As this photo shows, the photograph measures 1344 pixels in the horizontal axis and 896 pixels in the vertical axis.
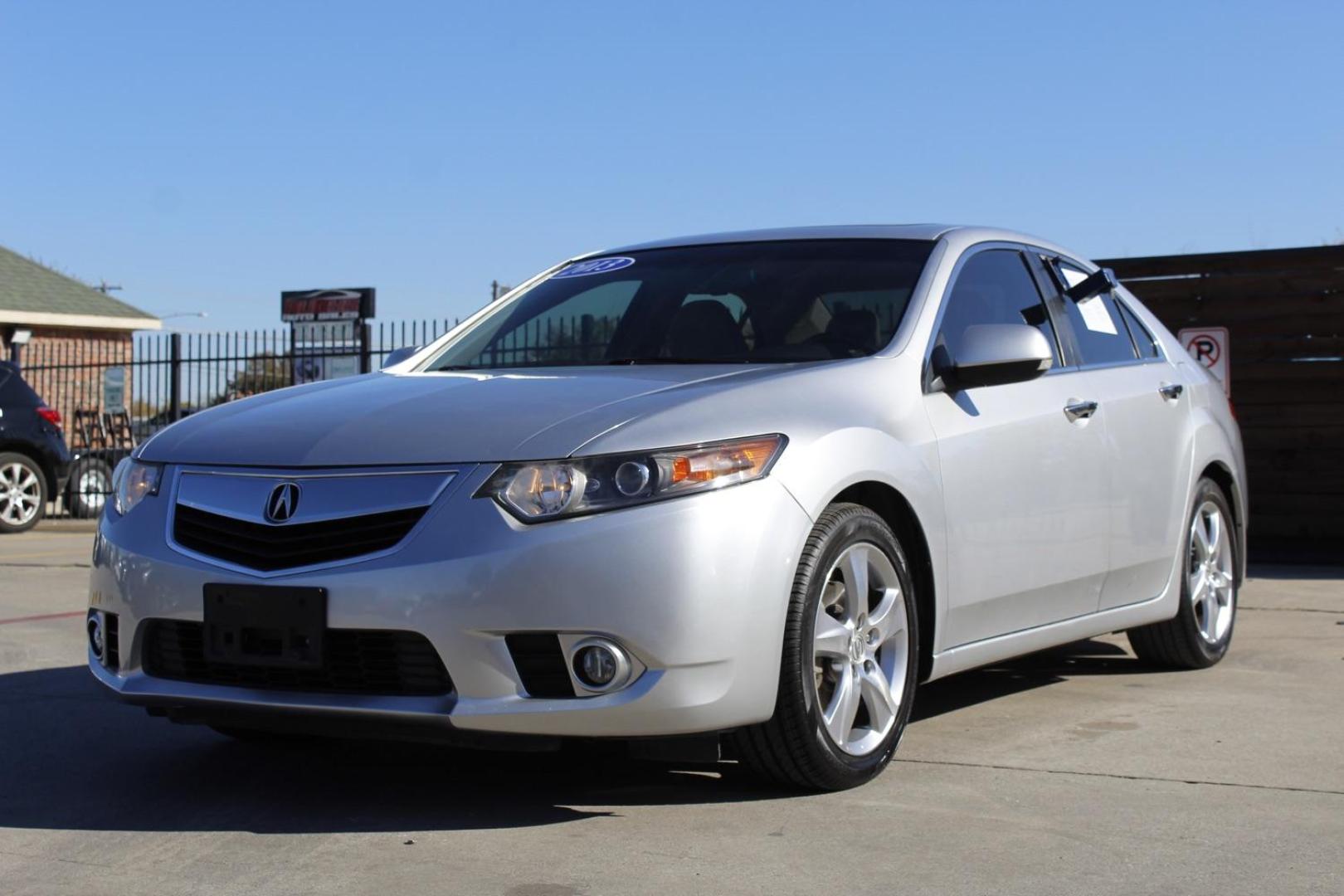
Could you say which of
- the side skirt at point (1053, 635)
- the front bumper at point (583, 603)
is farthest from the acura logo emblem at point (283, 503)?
the side skirt at point (1053, 635)

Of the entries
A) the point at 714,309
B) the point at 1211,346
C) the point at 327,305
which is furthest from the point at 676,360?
the point at 327,305

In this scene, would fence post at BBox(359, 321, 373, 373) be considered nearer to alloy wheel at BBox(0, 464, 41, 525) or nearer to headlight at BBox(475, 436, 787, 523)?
alloy wheel at BBox(0, 464, 41, 525)

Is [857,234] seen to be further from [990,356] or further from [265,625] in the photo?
[265,625]

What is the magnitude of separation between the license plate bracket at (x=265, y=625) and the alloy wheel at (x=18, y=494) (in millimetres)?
12779

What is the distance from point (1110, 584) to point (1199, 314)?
6.78 metres

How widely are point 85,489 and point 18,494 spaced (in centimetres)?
313

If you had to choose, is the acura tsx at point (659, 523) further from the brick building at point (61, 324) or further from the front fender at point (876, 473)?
the brick building at point (61, 324)

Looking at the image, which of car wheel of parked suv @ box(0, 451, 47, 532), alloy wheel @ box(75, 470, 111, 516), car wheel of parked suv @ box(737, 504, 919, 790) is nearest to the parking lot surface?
car wheel of parked suv @ box(737, 504, 919, 790)

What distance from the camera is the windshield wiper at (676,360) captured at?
4996 mm

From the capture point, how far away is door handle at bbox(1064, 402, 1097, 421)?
5527mm

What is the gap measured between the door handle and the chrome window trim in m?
2.33

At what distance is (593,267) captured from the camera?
595 cm

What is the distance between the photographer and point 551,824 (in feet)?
13.5

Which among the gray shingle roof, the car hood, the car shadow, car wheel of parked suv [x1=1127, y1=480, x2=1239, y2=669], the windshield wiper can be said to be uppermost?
the gray shingle roof
